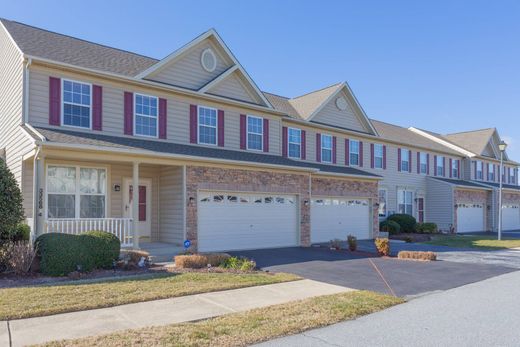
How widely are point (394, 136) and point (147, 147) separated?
1997 centimetres

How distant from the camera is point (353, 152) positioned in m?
25.0

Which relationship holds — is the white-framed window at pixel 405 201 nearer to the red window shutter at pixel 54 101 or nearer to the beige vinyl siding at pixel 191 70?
the beige vinyl siding at pixel 191 70

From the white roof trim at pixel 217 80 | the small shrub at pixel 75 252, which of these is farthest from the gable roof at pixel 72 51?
the small shrub at pixel 75 252

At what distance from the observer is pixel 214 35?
57.7 ft

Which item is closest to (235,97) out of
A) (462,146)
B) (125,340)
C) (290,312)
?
(290,312)

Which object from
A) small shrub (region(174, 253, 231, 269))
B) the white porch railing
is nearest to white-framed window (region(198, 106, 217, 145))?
the white porch railing

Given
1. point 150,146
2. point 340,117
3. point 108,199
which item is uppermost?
point 340,117

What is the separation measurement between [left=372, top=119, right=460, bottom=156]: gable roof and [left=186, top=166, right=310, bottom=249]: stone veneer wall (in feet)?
36.6

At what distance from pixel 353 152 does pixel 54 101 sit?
16.7 m

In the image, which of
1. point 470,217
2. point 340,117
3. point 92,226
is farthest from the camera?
point 470,217

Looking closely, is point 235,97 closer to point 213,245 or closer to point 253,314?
point 213,245

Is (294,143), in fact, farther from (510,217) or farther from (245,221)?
(510,217)

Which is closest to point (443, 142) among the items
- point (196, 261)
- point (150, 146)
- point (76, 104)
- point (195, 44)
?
point (195, 44)

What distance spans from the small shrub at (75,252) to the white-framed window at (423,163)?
2453 centimetres
